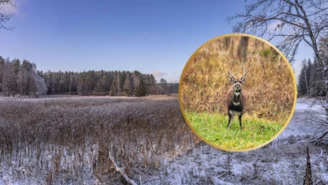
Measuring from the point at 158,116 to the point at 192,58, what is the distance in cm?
574

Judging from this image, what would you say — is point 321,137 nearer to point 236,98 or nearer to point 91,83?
point 236,98

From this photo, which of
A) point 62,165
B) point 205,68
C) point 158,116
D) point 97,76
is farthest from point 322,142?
point 97,76

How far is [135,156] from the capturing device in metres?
4.15

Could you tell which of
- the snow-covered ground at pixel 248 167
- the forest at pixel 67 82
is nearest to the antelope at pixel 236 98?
the snow-covered ground at pixel 248 167

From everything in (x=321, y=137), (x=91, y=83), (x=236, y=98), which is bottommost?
(x=321, y=137)

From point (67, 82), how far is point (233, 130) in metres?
22.5

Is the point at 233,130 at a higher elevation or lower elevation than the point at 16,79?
lower

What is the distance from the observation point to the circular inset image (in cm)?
140

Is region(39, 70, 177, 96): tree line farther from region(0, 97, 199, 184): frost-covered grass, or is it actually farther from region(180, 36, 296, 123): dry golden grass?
region(180, 36, 296, 123): dry golden grass

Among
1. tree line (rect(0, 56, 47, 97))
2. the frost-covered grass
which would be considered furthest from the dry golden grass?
tree line (rect(0, 56, 47, 97))

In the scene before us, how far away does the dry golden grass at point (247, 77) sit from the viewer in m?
1.40

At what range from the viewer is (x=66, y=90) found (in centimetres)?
2064

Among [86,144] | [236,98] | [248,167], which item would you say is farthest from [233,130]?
[86,144]

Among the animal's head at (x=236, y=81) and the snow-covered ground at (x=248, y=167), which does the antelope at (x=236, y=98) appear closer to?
the animal's head at (x=236, y=81)
